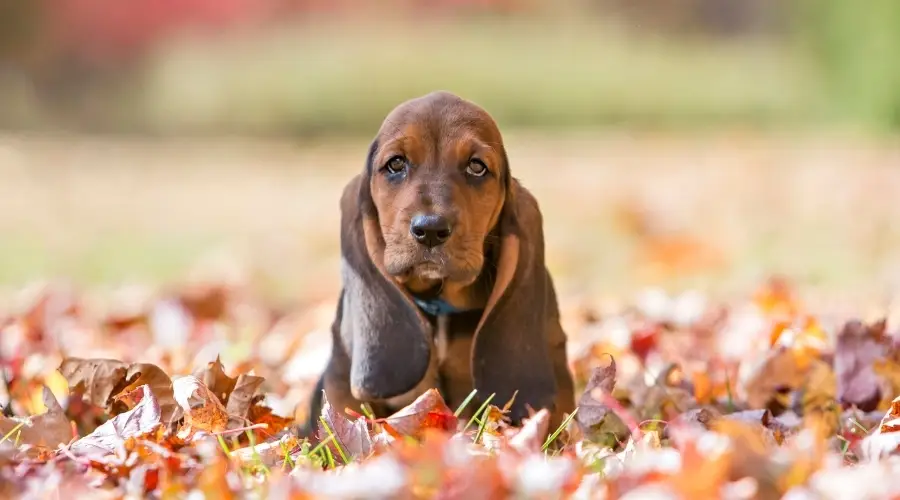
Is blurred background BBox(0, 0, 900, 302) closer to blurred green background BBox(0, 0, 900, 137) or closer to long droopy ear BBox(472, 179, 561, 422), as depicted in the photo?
blurred green background BBox(0, 0, 900, 137)

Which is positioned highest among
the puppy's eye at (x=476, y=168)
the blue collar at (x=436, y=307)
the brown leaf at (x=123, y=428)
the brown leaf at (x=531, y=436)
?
the puppy's eye at (x=476, y=168)

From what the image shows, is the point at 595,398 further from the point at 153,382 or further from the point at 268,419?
the point at 153,382

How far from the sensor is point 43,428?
3350 mm

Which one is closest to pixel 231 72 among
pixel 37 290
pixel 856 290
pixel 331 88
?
pixel 331 88

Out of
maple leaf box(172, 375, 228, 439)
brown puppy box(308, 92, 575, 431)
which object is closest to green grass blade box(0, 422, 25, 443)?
maple leaf box(172, 375, 228, 439)

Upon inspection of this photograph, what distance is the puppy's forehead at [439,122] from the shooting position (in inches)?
143

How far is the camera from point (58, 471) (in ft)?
9.04

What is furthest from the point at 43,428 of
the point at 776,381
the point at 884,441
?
the point at 776,381

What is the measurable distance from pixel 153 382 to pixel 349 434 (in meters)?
0.79

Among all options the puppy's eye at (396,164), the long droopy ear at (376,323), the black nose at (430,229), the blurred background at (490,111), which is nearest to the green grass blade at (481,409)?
the long droopy ear at (376,323)

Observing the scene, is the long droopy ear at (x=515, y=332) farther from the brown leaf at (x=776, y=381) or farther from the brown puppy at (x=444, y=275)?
the brown leaf at (x=776, y=381)

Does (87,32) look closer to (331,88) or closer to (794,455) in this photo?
(331,88)

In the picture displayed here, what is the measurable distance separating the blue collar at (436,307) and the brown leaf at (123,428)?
0.88m

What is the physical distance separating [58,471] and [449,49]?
40.0 feet
